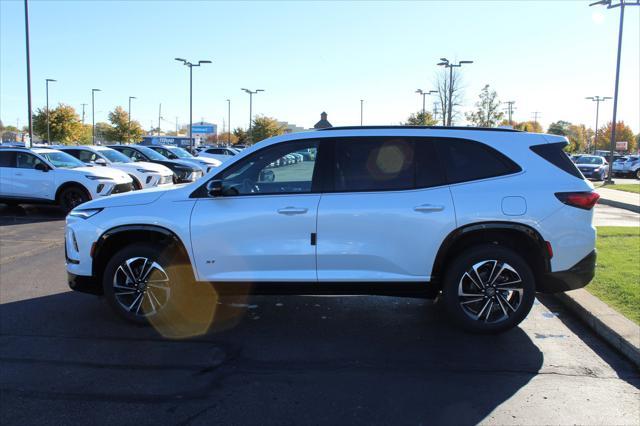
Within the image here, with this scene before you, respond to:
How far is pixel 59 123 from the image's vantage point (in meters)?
51.1

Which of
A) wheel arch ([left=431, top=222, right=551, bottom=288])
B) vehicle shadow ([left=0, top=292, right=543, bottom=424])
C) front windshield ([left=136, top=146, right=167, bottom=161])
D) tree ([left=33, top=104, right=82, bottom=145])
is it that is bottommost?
vehicle shadow ([left=0, top=292, right=543, bottom=424])

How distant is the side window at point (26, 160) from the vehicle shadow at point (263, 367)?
343 inches

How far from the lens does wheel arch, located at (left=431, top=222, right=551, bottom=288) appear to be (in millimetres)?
4652

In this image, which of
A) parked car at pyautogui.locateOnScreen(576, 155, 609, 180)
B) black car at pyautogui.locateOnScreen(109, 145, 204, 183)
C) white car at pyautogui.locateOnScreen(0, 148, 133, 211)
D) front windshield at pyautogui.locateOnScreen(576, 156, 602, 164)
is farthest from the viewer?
front windshield at pyautogui.locateOnScreen(576, 156, 602, 164)

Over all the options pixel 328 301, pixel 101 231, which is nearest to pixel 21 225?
pixel 101 231

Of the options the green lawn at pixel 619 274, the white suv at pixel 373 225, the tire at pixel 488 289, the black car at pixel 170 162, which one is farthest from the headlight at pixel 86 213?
the black car at pixel 170 162

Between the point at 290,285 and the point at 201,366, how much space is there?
1079mm

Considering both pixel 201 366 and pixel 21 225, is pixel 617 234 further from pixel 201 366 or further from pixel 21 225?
pixel 21 225

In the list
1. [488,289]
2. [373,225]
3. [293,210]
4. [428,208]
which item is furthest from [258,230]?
[488,289]

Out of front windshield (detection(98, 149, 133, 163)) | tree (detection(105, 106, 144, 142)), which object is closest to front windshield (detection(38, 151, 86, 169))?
front windshield (detection(98, 149, 133, 163))

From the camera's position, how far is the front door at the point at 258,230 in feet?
15.5

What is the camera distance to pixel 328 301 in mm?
6016

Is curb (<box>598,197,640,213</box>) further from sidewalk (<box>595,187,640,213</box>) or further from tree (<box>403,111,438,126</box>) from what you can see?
tree (<box>403,111,438,126</box>)

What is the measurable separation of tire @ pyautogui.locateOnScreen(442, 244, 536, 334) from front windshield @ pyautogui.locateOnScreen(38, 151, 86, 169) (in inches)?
450
